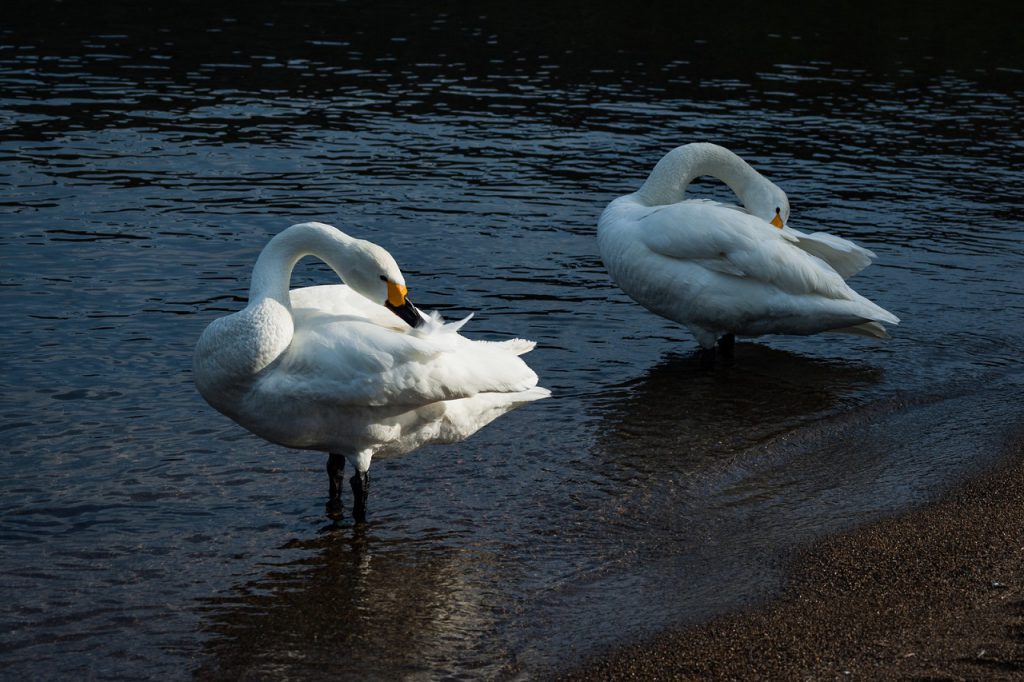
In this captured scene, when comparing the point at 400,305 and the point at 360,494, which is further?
the point at 360,494

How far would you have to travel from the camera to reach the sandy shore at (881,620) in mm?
5809

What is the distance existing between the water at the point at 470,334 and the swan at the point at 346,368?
0.60 metres

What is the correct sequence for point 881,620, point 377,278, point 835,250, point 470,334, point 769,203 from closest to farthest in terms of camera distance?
point 881,620, point 377,278, point 835,250, point 470,334, point 769,203

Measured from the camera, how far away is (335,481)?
7.98 metres

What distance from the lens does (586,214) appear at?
15.1 m

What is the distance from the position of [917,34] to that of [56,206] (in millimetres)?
19752

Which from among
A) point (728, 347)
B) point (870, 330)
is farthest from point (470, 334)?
point (870, 330)

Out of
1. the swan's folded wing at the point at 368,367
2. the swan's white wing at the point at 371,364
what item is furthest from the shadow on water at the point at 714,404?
the swan's folded wing at the point at 368,367

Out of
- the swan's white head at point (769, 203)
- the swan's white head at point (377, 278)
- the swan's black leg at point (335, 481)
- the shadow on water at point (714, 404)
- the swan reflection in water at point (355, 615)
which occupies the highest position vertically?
the swan's white head at point (377, 278)

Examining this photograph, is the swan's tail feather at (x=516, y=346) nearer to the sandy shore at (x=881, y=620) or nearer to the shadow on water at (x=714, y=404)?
the shadow on water at (x=714, y=404)

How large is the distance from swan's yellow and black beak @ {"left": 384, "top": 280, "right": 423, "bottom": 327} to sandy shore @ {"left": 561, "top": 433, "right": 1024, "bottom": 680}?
230 centimetres

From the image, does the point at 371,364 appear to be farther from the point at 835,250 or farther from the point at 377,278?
the point at 835,250

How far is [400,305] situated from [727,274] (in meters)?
3.73

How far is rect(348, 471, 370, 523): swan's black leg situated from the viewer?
768cm
